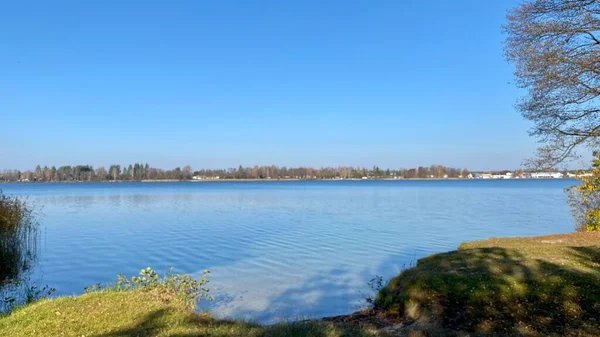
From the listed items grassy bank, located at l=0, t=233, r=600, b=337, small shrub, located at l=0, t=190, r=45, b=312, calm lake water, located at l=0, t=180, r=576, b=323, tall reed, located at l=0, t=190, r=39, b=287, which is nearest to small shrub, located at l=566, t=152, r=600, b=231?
calm lake water, located at l=0, t=180, r=576, b=323

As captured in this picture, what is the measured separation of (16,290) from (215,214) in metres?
21.9

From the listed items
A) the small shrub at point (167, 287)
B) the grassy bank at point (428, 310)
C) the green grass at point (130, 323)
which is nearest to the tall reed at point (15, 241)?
the small shrub at point (167, 287)

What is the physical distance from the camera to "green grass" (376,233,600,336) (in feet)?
20.9

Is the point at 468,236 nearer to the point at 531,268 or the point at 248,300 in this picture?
the point at 531,268

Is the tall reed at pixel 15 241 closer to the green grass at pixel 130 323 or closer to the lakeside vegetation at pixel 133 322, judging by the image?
the lakeside vegetation at pixel 133 322

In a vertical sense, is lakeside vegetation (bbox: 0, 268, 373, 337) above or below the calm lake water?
above

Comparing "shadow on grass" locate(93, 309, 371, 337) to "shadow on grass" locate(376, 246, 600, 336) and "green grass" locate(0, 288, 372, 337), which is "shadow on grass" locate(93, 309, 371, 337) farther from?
"shadow on grass" locate(376, 246, 600, 336)

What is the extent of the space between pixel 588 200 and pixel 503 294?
13.3 m

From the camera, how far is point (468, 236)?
20844mm

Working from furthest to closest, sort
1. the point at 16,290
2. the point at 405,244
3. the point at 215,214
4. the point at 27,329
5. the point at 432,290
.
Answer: the point at 215,214
the point at 405,244
the point at 16,290
the point at 432,290
the point at 27,329

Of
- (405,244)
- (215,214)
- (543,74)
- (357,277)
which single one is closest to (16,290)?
(357,277)

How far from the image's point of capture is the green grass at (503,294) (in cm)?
636

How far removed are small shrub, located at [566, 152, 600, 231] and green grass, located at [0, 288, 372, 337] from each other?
1329 centimetres

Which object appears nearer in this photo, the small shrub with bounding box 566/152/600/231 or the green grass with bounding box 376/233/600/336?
the green grass with bounding box 376/233/600/336
